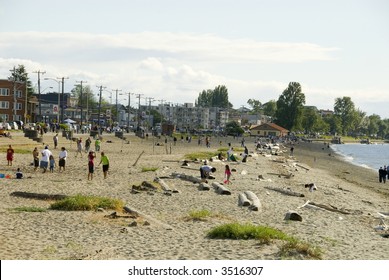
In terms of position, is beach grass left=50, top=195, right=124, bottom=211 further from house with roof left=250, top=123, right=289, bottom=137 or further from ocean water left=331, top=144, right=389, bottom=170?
house with roof left=250, top=123, right=289, bottom=137

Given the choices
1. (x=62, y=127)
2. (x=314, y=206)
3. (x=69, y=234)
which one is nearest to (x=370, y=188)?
(x=314, y=206)

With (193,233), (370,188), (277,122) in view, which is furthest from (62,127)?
(277,122)

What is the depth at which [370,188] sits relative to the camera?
48469mm

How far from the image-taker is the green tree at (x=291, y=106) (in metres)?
187

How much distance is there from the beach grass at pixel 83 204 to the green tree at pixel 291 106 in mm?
168571

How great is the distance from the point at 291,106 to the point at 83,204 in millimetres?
171018

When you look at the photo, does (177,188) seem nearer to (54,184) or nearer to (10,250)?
(54,184)

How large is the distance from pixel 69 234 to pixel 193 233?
12.0ft

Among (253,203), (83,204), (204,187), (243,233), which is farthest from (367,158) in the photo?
(243,233)

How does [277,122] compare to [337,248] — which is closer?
[337,248]

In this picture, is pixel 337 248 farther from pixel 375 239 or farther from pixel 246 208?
A: pixel 246 208

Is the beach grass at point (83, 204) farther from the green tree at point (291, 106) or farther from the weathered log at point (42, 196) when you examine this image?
the green tree at point (291, 106)
